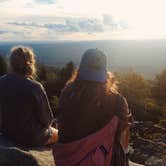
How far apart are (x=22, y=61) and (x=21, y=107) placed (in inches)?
24.7

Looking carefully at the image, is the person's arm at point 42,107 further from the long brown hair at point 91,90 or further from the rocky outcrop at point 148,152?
the rocky outcrop at point 148,152

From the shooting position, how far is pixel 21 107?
5738mm

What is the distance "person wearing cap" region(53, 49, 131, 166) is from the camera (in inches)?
175

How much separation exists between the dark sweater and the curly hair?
97 millimetres

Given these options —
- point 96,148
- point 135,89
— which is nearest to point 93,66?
point 96,148

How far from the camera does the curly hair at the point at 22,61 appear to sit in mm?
5633

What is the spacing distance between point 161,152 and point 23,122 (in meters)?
2.89

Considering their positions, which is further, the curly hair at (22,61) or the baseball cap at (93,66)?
the curly hair at (22,61)

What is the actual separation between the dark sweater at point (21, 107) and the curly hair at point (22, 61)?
0.10 m

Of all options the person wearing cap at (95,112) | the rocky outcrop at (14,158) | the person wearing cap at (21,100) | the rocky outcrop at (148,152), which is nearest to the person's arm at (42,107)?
the person wearing cap at (21,100)

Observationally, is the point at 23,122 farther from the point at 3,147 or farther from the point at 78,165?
the point at 78,165

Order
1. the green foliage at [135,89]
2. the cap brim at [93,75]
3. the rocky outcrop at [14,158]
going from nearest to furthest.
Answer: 1. the cap brim at [93,75]
2. the rocky outcrop at [14,158]
3. the green foliage at [135,89]

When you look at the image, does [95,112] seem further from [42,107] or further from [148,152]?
[148,152]

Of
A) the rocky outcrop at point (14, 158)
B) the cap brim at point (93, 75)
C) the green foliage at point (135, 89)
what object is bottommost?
the green foliage at point (135, 89)
